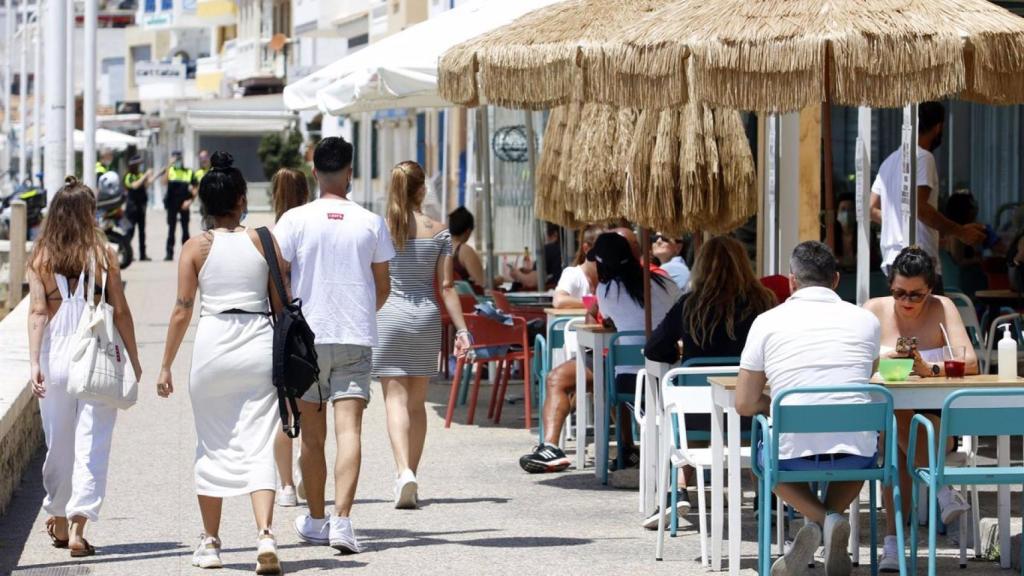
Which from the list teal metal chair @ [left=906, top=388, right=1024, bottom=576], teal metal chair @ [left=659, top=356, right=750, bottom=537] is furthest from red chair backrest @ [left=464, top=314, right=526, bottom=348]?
teal metal chair @ [left=906, top=388, right=1024, bottom=576]

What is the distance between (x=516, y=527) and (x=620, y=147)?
316cm

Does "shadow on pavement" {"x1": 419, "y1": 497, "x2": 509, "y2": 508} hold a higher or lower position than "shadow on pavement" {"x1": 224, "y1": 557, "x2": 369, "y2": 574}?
higher

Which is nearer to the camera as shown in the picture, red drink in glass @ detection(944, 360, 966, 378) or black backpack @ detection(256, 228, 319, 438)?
black backpack @ detection(256, 228, 319, 438)

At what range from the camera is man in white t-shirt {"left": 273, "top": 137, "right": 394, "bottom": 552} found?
7.88 metres

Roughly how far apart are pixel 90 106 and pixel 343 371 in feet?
53.1

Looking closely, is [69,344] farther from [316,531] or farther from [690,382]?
[690,382]

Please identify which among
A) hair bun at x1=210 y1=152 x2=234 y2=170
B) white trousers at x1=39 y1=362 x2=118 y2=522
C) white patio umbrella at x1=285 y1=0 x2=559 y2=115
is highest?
white patio umbrella at x1=285 y1=0 x2=559 y2=115

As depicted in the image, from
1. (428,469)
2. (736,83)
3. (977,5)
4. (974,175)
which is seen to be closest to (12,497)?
(428,469)

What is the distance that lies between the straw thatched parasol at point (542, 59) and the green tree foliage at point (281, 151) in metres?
43.9

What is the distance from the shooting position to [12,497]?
30.6 ft

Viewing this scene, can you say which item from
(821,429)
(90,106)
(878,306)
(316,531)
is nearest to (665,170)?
(878,306)

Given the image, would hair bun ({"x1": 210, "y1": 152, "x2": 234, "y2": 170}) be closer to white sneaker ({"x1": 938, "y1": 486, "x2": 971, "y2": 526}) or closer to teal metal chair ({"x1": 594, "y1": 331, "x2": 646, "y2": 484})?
teal metal chair ({"x1": 594, "y1": 331, "x2": 646, "y2": 484})

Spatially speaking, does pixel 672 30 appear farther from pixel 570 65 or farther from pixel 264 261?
pixel 264 261

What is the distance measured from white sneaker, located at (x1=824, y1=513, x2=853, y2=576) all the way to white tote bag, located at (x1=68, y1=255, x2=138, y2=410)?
292cm
